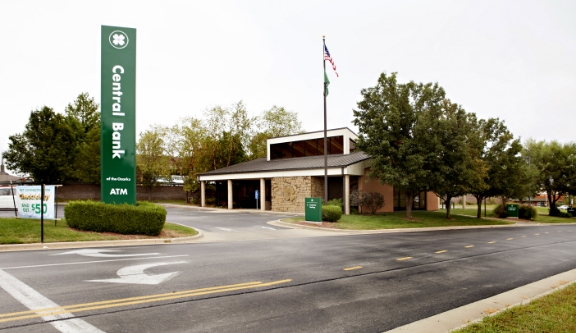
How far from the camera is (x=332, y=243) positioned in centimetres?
1416

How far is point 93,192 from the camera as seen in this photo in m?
45.2

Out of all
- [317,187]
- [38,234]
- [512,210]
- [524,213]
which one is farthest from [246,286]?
[524,213]

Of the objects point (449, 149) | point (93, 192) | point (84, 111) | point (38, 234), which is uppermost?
point (84, 111)

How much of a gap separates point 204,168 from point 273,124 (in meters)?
17.0

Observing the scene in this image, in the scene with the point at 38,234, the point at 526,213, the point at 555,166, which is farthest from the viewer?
the point at 555,166

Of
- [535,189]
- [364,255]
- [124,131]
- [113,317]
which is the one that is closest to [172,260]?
[113,317]

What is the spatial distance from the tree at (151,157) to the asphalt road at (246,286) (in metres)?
37.4

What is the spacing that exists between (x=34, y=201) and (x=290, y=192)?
2006 centimetres

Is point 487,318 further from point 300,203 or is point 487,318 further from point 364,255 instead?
point 300,203

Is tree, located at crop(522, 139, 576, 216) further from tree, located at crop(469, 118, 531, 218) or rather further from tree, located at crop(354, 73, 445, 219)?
tree, located at crop(354, 73, 445, 219)

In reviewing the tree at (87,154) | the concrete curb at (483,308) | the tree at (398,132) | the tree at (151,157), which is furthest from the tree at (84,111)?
the concrete curb at (483,308)

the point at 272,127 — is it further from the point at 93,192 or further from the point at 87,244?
the point at 87,244

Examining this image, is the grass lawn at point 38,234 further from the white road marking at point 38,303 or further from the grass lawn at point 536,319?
the grass lawn at point 536,319

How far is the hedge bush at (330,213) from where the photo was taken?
21797 mm
